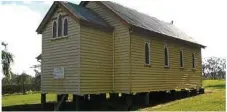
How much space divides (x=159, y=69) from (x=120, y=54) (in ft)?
13.1

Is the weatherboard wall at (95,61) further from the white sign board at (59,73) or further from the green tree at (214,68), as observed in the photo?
the green tree at (214,68)

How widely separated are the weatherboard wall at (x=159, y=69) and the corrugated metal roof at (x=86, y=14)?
7.42 feet

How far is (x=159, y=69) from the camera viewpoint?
23.7 meters

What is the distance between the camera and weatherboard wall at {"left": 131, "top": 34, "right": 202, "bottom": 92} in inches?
827

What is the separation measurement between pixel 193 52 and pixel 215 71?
90.6 meters

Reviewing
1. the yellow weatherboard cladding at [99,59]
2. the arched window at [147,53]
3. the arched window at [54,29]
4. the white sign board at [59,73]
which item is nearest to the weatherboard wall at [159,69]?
the yellow weatherboard cladding at [99,59]

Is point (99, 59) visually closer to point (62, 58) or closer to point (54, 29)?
point (62, 58)

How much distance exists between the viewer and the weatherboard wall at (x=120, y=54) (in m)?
20.6

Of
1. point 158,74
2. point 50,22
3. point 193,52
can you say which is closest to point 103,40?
point 50,22

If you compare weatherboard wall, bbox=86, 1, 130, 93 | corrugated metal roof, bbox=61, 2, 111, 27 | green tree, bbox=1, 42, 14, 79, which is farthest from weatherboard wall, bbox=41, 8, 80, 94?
green tree, bbox=1, 42, 14, 79

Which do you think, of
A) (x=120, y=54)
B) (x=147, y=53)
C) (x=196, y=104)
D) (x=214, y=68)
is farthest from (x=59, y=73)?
(x=214, y=68)

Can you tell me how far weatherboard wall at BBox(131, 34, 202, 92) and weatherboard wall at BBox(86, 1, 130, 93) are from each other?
14.5 inches

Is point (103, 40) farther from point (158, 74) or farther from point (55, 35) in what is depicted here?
point (158, 74)

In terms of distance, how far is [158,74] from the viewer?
23.5 meters
